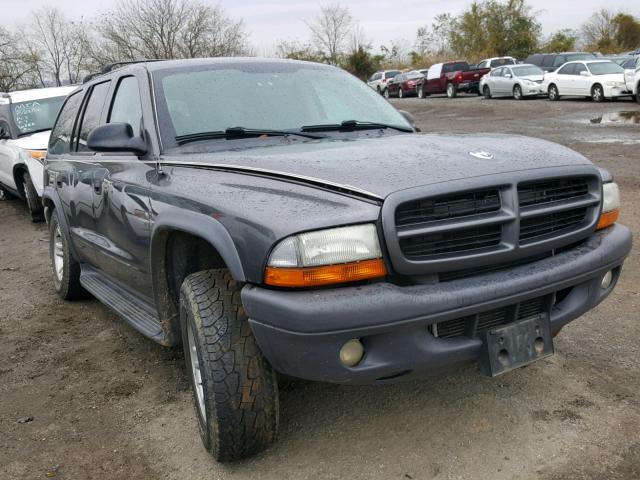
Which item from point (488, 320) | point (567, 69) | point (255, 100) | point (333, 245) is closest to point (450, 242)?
point (488, 320)

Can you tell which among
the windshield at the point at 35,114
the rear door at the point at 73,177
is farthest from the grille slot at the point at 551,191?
the windshield at the point at 35,114

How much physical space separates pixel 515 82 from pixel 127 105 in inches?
939

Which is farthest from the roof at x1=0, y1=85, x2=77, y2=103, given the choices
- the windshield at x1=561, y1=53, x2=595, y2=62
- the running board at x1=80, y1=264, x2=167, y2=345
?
the windshield at x1=561, y1=53, x2=595, y2=62

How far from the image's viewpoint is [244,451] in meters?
2.76

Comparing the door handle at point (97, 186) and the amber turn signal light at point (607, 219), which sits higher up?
the door handle at point (97, 186)

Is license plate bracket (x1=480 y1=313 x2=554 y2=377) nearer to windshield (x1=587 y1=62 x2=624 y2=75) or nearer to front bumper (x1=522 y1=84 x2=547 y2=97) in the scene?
windshield (x1=587 y1=62 x2=624 y2=75)

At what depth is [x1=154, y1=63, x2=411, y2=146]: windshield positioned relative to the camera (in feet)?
11.4

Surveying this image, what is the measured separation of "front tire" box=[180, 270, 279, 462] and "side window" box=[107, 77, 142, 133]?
1.30 m

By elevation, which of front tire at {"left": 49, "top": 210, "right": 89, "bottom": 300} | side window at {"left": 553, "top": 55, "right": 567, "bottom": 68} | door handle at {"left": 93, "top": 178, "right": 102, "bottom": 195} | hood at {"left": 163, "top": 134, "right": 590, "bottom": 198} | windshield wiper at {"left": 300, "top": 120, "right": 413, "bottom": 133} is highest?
side window at {"left": 553, "top": 55, "right": 567, "bottom": 68}

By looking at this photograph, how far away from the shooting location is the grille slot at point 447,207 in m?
2.43

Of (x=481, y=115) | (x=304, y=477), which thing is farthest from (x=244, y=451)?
(x=481, y=115)

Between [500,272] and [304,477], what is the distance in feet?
3.80

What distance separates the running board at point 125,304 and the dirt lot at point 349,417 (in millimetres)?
377

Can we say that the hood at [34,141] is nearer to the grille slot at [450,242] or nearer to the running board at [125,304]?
the running board at [125,304]
